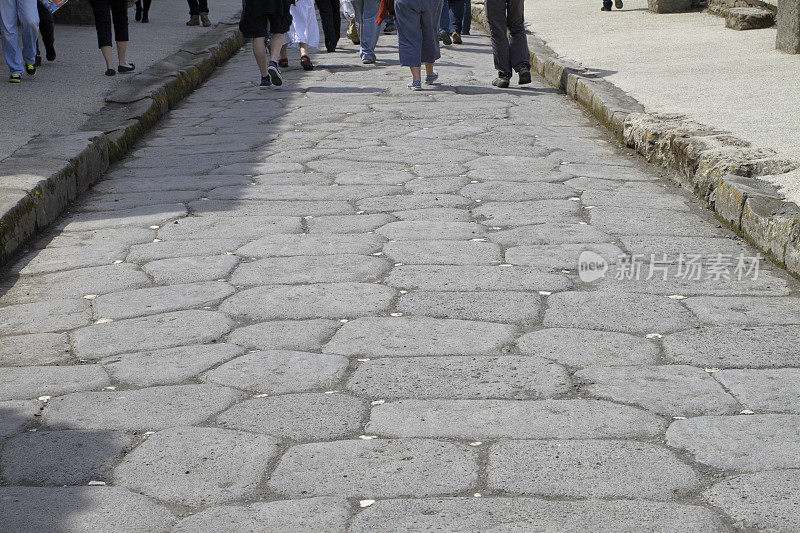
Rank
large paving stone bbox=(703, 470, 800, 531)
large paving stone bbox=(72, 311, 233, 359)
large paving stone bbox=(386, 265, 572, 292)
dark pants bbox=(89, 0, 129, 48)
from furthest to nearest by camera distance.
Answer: dark pants bbox=(89, 0, 129, 48), large paving stone bbox=(386, 265, 572, 292), large paving stone bbox=(72, 311, 233, 359), large paving stone bbox=(703, 470, 800, 531)

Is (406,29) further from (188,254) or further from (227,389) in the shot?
(227,389)

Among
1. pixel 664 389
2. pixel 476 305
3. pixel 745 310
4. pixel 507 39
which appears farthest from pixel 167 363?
pixel 507 39

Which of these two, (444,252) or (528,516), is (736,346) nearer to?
(528,516)

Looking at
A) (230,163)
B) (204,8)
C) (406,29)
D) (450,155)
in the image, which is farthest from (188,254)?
(204,8)

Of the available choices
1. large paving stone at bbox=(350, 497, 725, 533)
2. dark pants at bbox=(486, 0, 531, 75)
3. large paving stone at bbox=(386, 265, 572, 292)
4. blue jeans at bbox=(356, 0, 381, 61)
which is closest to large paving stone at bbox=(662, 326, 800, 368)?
large paving stone at bbox=(386, 265, 572, 292)

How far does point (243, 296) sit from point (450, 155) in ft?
8.35

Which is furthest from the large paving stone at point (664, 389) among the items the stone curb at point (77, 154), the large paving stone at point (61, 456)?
the stone curb at point (77, 154)

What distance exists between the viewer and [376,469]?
2355 mm

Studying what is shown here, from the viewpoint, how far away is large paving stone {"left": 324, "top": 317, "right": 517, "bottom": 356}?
307 cm

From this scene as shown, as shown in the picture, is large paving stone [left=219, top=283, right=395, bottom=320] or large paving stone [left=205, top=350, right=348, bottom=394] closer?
large paving stone [left=205, top=350, right=348, bottom=394]

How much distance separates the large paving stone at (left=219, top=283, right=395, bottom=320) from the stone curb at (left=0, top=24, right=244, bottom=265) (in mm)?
1271

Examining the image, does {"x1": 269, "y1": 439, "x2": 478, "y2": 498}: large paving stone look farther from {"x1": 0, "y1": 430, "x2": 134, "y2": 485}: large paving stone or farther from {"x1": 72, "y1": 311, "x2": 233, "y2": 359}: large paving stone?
{"x1": 72, "y1": 311, "x2": 233, "y2": 359}: large paving stone

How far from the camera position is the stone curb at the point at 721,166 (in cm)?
386

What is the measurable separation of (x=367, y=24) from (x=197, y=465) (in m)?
8.45
